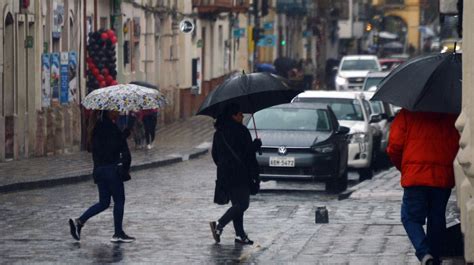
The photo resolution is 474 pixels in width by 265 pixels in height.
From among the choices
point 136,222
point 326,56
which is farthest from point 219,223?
point 326,56

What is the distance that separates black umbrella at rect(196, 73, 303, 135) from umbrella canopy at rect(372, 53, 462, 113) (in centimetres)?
333

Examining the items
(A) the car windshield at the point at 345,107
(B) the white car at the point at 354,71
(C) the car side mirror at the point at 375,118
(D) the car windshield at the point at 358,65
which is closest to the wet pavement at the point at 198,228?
(C) the car side mirror at the point at 375,118

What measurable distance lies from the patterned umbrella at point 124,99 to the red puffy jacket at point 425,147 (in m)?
4.12

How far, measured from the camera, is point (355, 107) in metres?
29.0

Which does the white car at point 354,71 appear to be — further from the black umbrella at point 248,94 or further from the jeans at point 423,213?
the jeans at point 423,213

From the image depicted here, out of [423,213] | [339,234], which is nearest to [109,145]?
[339,234]

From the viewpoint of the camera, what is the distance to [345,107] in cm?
2908

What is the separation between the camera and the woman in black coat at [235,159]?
51.1 feet

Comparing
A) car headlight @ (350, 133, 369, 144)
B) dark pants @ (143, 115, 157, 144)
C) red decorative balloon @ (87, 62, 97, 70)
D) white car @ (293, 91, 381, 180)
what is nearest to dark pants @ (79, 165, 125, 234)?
white car @ (293, 91, 381, 180)

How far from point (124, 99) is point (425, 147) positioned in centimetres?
453

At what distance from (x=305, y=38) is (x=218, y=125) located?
70674mm

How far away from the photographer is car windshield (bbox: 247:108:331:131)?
2489 cm

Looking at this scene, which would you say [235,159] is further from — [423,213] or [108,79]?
[108,79]

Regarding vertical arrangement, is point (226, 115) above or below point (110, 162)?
above
